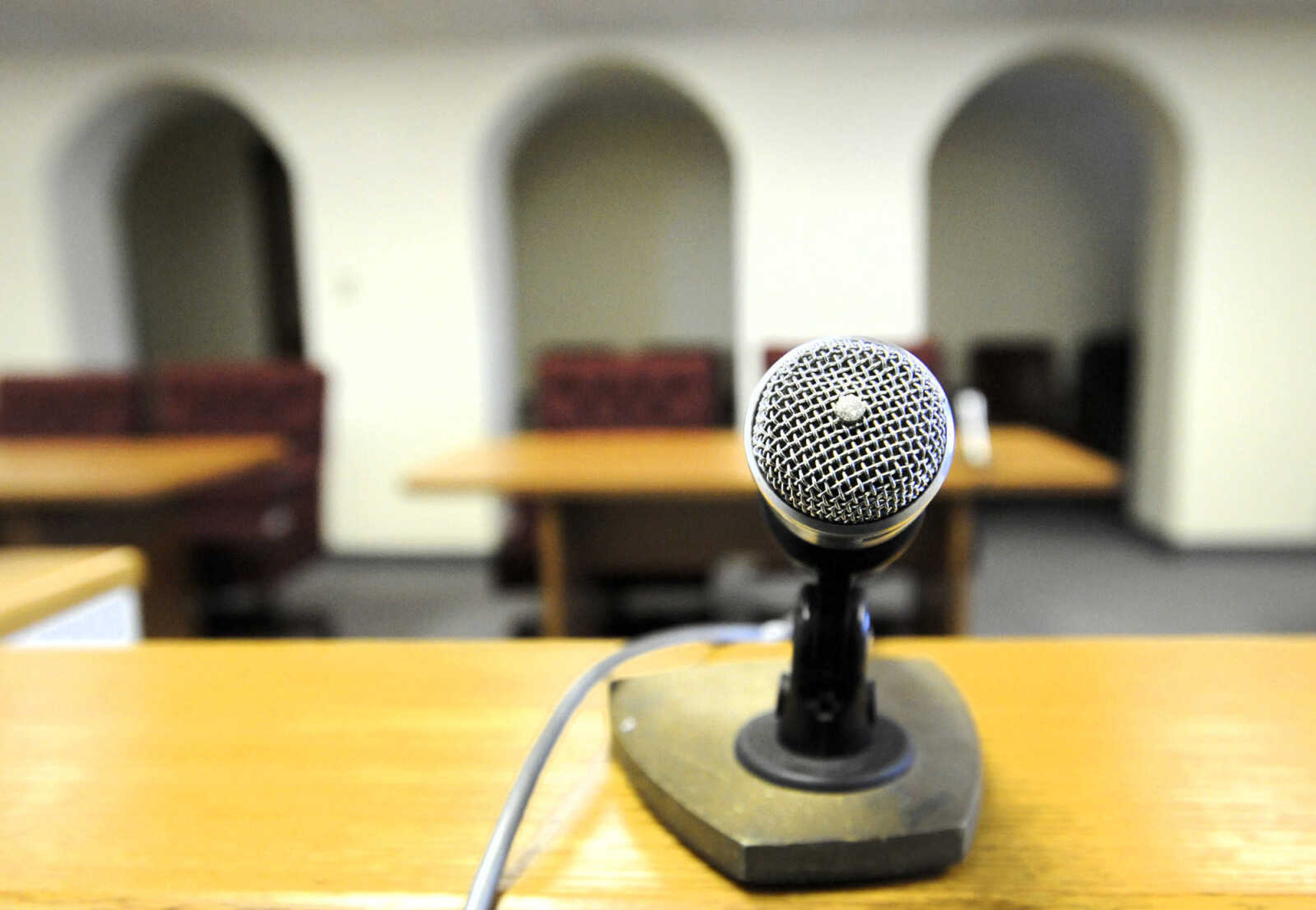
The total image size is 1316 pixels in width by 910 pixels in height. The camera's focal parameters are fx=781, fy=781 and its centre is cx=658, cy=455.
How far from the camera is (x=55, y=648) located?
1.94ft

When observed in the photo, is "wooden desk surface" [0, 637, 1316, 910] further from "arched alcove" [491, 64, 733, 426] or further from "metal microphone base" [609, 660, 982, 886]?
"arched alcove" [491, 64, 733, 426]

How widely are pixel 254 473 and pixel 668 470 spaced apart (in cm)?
143

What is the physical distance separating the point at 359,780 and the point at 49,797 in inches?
6.2

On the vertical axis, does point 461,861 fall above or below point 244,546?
above

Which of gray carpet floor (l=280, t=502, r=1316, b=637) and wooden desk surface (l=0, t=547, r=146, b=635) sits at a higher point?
wooden desk surface (l=0, t=547, r=146, b=635)

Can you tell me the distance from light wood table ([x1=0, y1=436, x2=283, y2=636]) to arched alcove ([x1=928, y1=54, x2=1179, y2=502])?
4243 mm

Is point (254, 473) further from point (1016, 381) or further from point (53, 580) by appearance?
point (1016, 381)

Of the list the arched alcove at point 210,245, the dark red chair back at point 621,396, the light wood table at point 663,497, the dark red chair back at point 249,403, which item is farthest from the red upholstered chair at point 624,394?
the arched alcove at point 210,245

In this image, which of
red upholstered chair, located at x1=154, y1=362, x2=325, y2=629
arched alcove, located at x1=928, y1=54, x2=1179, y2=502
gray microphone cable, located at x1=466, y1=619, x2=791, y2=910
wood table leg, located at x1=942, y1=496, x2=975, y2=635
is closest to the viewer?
gray microphone cable, located at x1=466, y1=619, x2=791, y2=910

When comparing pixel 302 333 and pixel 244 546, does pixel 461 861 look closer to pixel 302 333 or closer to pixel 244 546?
pixel 244 546

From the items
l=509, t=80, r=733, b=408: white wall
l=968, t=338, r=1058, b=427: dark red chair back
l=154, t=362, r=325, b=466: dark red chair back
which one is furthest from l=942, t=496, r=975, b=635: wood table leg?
l=509, t=80, r=733, b=408: white wall

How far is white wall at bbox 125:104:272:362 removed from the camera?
514 centimetres

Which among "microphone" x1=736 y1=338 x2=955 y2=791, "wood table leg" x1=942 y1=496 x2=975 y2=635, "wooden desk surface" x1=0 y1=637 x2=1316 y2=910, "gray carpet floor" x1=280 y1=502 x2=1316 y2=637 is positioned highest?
"microphone" x1=736 y1=338 x2=955 y2=791

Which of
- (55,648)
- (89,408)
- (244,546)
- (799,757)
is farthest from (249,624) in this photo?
(799,757)
